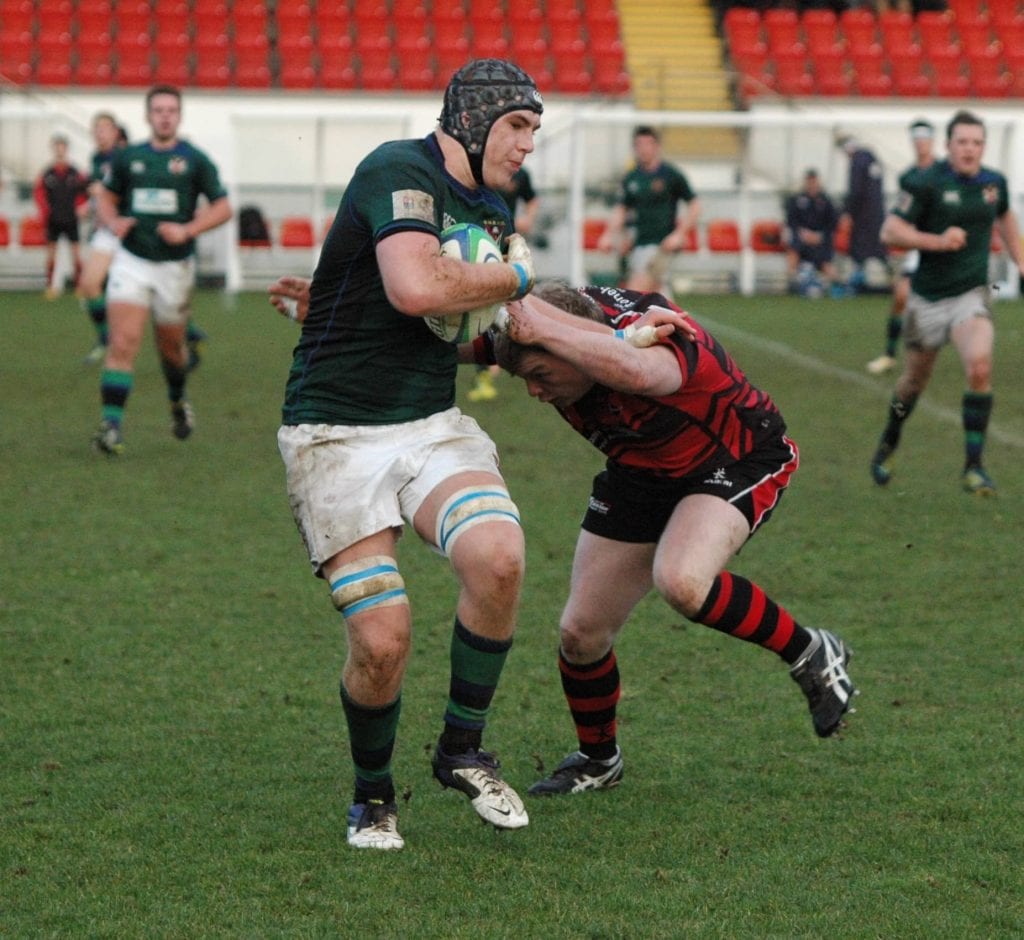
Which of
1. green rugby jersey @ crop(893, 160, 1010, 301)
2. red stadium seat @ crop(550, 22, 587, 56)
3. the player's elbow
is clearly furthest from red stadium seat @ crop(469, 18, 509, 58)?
the player's elbow

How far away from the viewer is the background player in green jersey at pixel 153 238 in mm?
10531

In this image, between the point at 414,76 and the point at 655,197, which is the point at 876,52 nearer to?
the point at 414,76

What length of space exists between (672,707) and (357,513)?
175cm

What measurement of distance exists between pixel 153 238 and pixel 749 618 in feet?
22.4

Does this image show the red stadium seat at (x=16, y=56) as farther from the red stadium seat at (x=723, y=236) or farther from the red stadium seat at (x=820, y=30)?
the red stadium seat at (x=820, y=30)

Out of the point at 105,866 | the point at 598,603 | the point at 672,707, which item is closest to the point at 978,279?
the point at 672,707

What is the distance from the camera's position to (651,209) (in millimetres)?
15273

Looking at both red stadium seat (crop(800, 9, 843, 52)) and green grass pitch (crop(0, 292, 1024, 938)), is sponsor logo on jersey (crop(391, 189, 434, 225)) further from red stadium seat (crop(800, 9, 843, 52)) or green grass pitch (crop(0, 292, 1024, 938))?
red stadium seat (crop(800, 9, 843, 52))

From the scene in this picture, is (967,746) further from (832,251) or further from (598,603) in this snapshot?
(832,251)

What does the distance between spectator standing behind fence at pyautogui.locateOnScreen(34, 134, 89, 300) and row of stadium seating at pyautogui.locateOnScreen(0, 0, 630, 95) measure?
3.96 meters

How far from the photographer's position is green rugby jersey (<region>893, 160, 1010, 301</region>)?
9688 mm

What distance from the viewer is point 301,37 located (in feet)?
90.9

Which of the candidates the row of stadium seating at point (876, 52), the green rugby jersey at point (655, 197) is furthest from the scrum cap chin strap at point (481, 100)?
the row of stadium seating at point (876, 52)

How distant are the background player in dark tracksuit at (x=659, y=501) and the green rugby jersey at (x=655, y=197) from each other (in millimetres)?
10355
